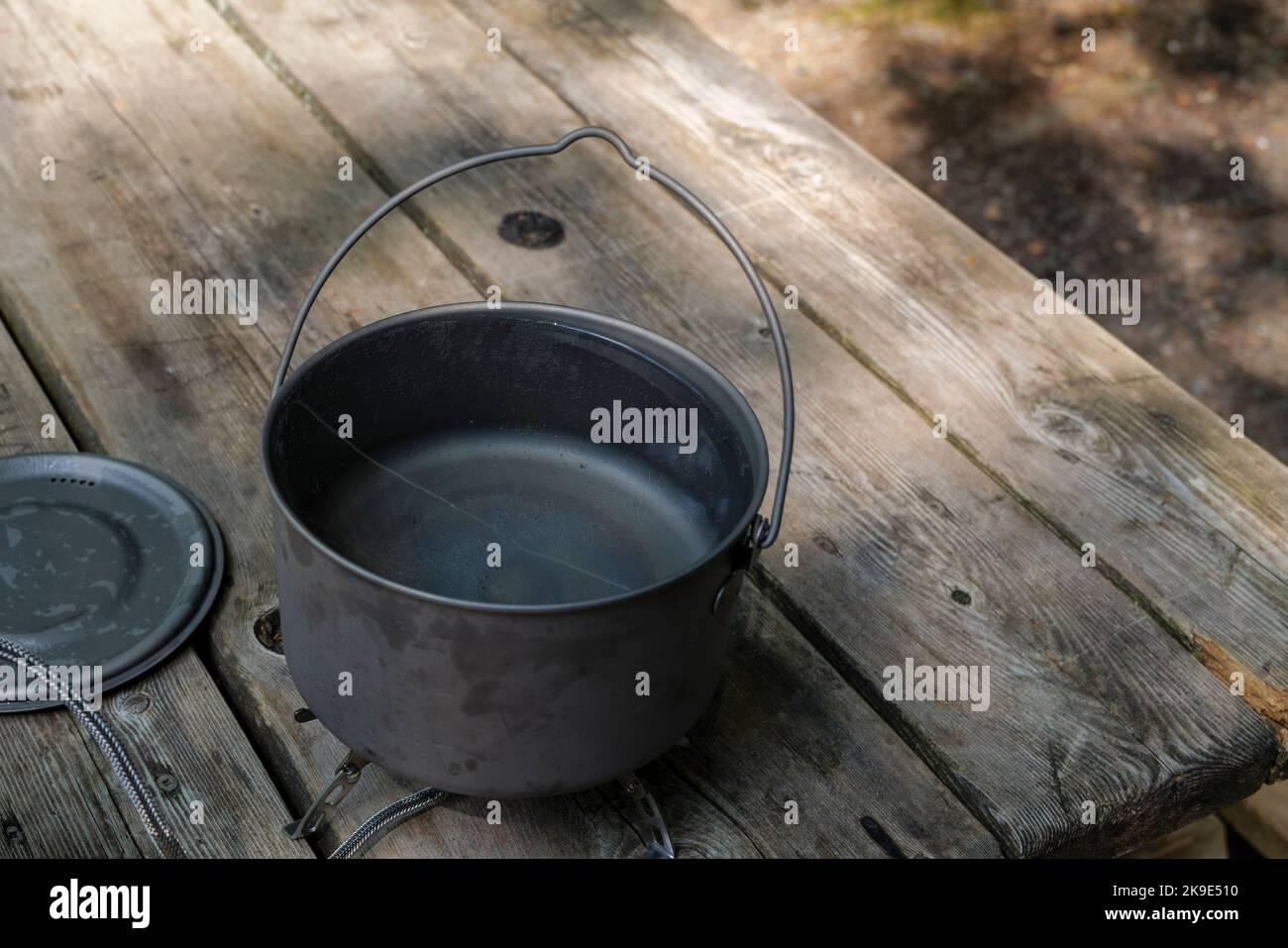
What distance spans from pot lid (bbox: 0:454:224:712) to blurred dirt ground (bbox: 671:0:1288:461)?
248cm

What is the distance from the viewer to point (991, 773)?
131 centimetres

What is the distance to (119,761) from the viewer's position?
4.09 ft

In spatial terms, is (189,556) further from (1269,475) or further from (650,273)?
(1269,475)

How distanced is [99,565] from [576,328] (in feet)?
1.83

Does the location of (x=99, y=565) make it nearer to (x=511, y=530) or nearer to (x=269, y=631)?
(x=269, y=631)

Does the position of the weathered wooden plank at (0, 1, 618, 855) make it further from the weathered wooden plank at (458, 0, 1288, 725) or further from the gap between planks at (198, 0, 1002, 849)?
the weathered wooden plank at (458, 0, 1288, 725)

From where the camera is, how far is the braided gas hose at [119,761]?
120 centimetres

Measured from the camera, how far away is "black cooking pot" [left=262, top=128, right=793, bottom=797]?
1.03 meters

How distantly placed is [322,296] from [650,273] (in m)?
0.43

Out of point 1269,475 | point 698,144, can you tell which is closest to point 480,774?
point 1269,475

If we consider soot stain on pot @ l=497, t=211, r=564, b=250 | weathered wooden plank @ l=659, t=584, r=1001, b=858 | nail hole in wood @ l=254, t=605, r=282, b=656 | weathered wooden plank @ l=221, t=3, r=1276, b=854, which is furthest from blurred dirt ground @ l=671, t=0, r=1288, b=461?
nail hole in wood @ l=254, t=605, r=282, b=656

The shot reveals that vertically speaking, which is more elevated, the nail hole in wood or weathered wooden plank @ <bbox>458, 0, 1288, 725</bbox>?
weathered wooden plank @ <bbox>458, 0, 1288, 725</bbox>

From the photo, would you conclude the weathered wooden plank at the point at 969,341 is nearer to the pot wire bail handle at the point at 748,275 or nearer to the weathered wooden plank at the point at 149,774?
the pot wire bail handle at the point at 748,275

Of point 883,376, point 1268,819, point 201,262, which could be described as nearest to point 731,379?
point 883,376
